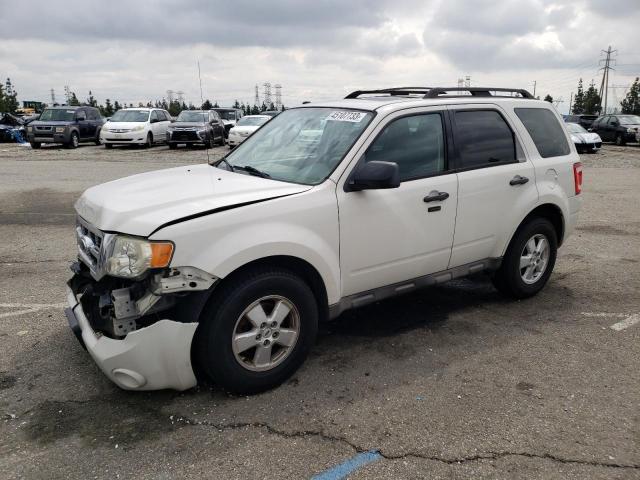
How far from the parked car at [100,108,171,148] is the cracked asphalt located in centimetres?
1934

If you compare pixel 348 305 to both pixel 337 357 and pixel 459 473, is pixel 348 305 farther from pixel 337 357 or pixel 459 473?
pixel 459 473

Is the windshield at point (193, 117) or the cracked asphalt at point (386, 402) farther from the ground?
the windshield at point (193, 117)

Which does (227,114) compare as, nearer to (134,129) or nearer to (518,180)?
(134,129)

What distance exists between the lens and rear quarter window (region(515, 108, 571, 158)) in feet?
16.0

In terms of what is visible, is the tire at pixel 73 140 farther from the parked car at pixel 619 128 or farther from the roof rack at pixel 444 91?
the parked car at pixel 619 128

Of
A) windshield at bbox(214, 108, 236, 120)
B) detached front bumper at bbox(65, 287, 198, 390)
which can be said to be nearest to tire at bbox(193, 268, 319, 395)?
detached front bumper at bbox(65, 287, 198, 390)

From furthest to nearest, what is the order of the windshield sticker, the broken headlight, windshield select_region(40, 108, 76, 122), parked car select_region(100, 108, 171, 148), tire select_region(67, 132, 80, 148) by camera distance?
windshield select_region(40, 108, 76, 122)
tire select_region(67, 132, 80, 148)
parked car select_region(100, 108, 171, 148)
the windshield sticker
the broken headlight

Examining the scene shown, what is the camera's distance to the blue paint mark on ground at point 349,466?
2.67 meters

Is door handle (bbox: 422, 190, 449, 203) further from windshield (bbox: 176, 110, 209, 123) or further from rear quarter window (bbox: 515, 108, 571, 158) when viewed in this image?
windshield (bbox: 176, 110, 209, 123)

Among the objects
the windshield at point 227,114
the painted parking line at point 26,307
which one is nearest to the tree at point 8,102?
the windshield at point 227,114

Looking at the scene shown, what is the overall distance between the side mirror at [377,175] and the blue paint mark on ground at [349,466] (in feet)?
5.13

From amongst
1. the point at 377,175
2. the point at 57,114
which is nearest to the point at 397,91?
the point at 377,175

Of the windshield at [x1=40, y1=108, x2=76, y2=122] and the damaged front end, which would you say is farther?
the windshield at [x1=40, y1=108, x2=76, y2=122]

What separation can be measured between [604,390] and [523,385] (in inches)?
19.4
